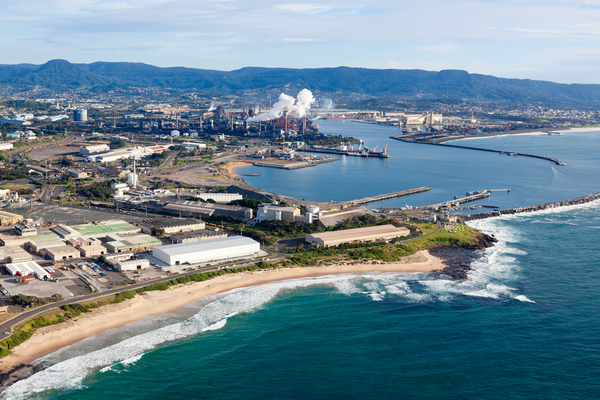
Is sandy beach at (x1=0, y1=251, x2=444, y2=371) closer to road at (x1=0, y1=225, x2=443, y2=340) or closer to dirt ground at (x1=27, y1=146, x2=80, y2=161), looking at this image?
road at (x1=0, y1=225, x2=443, y2=340)

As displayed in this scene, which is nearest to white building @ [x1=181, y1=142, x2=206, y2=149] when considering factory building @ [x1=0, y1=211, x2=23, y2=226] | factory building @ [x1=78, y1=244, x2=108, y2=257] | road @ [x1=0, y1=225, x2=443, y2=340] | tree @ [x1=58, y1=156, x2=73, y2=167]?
tree @ [x1=58, y1=156, x2=73, y2=167]

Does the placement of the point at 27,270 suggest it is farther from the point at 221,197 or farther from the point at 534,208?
the point at 534,208

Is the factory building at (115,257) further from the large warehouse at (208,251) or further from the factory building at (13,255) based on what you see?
the factory building at (13,255)

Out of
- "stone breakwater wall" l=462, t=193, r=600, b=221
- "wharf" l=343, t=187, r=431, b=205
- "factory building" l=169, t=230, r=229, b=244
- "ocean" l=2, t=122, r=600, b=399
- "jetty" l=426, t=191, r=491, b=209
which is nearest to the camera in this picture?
"ocean" l=2, t=122, r=600, b=399

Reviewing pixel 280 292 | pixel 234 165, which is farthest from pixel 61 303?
pixel 234 165

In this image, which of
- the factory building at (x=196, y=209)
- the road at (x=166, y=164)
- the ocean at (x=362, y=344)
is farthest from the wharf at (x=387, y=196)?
the road at (x=166, y=164)

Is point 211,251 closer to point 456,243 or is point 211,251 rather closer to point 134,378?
point 134,378

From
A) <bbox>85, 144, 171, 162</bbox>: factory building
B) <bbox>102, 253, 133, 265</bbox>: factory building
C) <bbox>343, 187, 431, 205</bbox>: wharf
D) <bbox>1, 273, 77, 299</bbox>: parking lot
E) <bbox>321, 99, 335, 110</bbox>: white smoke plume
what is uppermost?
<bbox>321, 99, 335, 110</bbox>: white smoke plume
